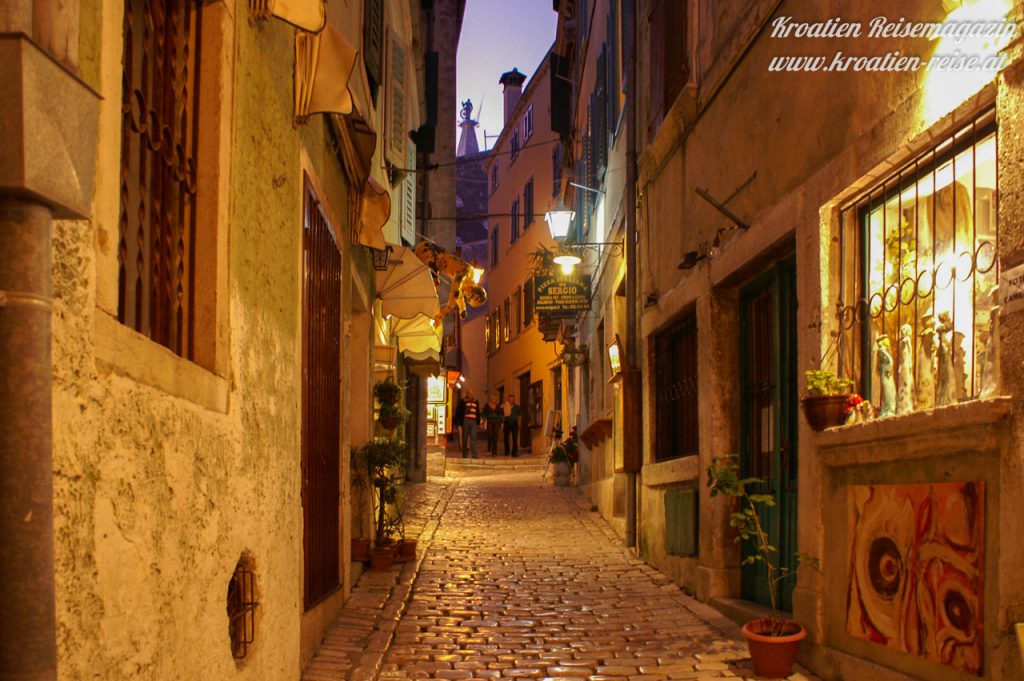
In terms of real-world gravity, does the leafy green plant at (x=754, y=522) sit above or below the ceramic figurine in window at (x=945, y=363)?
below

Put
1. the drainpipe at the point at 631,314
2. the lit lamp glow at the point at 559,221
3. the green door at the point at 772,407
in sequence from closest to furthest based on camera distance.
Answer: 1. the green door at the point at 772,407
2. the drainpipe at the point at 631,314
3. the lit lamp glow at the point at 559,221

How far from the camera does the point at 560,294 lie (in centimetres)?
1744

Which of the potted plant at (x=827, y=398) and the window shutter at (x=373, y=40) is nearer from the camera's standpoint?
the potted plant at (x=827, y=398)

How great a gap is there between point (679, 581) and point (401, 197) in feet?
24.2

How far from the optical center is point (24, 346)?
2.03m

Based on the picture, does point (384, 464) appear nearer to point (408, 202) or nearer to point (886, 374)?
point (886, 374)

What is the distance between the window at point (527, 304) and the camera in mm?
32094

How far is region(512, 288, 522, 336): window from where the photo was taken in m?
34.8

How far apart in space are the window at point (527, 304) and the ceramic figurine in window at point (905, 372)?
26.2m

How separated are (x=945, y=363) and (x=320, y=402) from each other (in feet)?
13.9

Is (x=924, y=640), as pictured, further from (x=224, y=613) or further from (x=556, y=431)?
(x=556, y=431)

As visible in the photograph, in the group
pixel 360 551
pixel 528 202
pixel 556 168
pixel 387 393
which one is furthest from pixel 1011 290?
pixel 528 202

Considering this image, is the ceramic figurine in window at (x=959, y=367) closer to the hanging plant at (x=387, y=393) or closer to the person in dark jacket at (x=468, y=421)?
the hanging plant at (x=387, y=393)

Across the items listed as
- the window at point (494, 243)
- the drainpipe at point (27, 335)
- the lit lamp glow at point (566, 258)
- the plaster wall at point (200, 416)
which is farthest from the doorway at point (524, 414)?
the drainpipe at point (27, 335)
